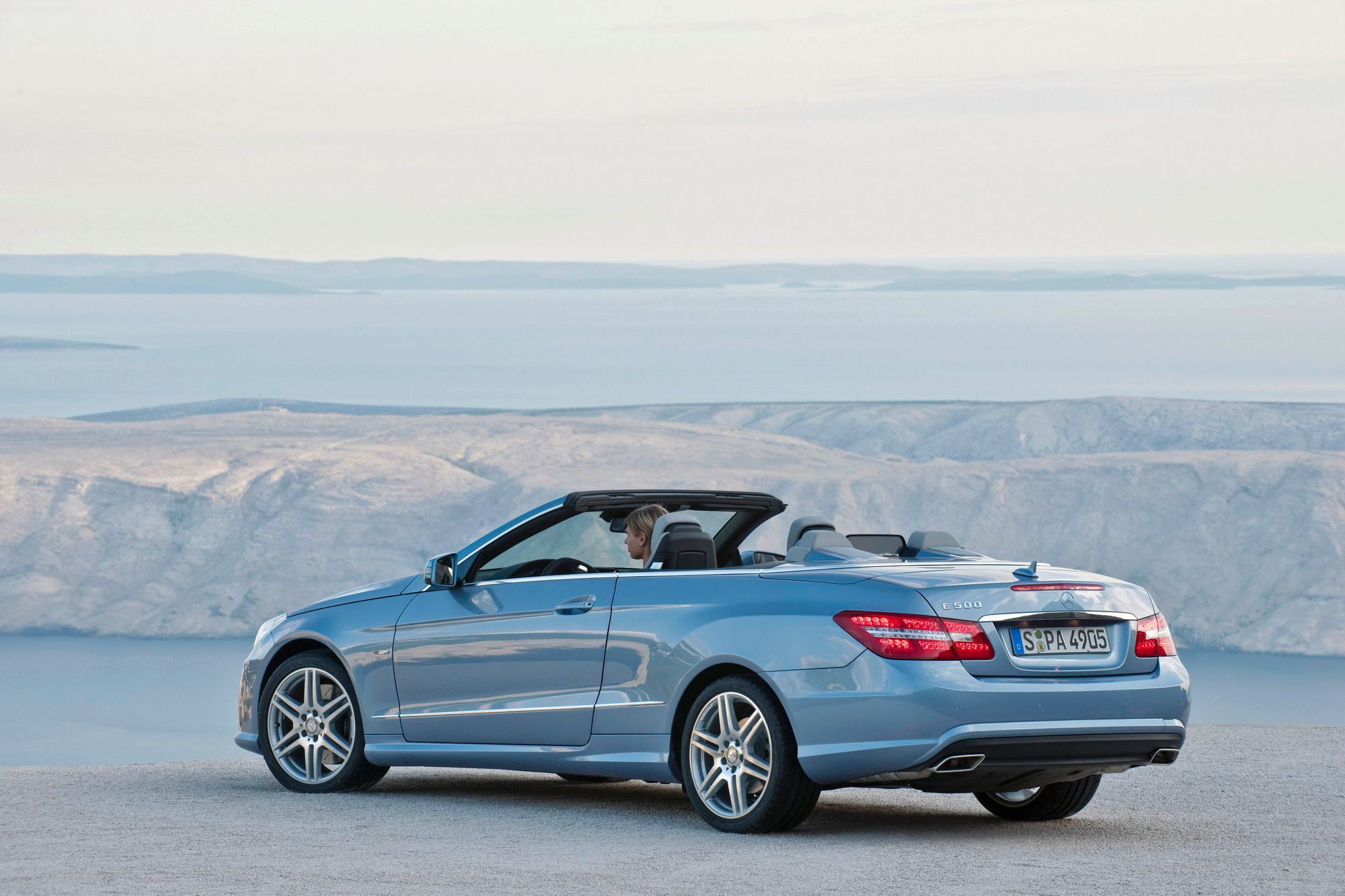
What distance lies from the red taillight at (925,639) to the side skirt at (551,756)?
1.14 m

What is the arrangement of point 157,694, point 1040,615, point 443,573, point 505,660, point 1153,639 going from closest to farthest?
point 1040,615 < point 1153,639 < point 505,660 < point 443,573 < point 157,694

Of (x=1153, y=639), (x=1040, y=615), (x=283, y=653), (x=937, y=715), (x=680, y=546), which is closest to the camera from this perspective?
(x=937, y=715)

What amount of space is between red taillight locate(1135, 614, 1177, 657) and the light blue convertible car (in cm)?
1

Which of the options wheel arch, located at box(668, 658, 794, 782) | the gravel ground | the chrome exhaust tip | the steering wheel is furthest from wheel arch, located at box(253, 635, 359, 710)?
the chrome exhaust tip

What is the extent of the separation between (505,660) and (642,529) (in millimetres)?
871

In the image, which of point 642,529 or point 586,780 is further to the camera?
point 586,780

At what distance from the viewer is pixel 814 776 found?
728 cm

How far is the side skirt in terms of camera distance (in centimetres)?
786

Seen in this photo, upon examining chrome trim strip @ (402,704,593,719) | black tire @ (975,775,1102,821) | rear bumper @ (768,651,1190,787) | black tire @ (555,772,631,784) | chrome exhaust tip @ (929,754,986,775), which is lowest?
black tire @ (555,772,631,784)

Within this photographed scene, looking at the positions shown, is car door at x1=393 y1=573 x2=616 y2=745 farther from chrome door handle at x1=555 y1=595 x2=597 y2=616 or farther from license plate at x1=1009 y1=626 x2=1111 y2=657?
license plate at x1=1009 y1=626 x2=1111 y2=657

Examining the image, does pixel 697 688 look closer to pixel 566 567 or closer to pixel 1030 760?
pixel 566 567

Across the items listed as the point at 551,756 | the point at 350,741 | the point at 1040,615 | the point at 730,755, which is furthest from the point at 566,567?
the point at 1040,615

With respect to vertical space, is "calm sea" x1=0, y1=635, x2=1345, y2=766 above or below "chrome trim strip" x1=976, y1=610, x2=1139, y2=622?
below

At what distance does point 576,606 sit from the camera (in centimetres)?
819
